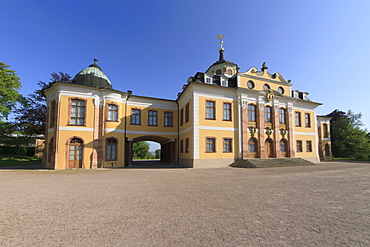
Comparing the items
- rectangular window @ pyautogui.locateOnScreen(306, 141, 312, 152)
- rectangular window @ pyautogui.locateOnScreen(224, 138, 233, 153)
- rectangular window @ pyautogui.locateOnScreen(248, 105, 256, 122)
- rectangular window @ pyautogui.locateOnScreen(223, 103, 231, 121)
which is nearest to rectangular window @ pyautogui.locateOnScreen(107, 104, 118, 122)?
rectangular window @ pyautogui.locateOnScreen(223, 103, 231, 121)

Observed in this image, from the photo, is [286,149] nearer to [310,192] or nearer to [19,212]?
[310,192]

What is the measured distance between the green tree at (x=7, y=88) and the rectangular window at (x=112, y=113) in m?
14.0

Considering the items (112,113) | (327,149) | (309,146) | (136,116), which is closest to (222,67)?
(136,116)

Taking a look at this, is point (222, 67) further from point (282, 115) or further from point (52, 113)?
point (52, 113)

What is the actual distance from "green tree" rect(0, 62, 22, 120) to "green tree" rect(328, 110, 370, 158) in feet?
166

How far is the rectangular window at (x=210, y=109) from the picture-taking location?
20369mm

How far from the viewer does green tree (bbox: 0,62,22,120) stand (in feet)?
74.4

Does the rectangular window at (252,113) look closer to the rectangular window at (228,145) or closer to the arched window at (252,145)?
Answer: the arched window at (252,145)

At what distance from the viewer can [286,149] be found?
2394cm

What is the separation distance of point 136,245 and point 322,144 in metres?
38.3

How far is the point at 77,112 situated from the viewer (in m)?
19.0

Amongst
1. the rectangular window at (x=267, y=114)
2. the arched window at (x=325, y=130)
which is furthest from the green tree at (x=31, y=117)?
the arched window at (x=325, y=130)

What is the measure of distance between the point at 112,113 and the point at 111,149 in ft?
12.9

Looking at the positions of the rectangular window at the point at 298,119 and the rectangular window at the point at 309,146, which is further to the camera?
the rectangular window at the point at 309,146
